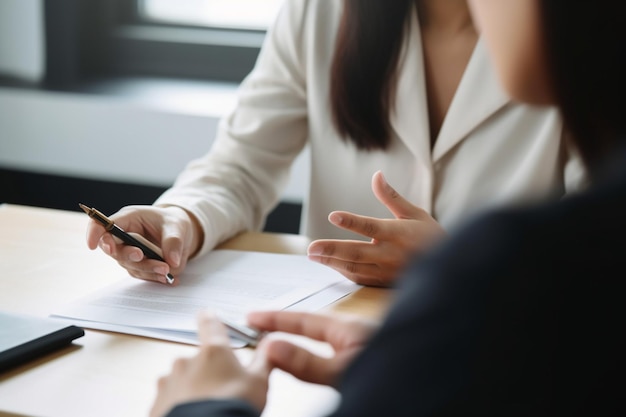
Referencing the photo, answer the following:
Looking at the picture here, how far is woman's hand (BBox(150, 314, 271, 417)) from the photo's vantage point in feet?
2.26

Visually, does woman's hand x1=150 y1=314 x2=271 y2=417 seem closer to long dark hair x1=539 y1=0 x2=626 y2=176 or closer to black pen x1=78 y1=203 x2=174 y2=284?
long dark hair x1=539 y1=0 x2=626 y2=176

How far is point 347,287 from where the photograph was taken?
1.20 meters

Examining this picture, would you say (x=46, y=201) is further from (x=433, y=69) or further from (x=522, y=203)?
(x=522, y=203)

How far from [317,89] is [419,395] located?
1.22 metres

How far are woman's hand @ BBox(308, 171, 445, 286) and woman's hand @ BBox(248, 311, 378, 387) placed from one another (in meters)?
0.40

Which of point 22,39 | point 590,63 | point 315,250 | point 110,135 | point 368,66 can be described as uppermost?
point 590,63

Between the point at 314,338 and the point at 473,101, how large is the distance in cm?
80

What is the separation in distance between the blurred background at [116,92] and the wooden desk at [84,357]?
97cm

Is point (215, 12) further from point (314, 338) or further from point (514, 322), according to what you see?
point (514, 322)

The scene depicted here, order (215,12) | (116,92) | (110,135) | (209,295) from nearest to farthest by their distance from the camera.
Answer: (209,295) → (110,135) → (116,92) → (215,12)

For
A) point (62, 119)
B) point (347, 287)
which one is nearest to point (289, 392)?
point (347, 287)

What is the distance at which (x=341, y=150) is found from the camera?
1.62 m

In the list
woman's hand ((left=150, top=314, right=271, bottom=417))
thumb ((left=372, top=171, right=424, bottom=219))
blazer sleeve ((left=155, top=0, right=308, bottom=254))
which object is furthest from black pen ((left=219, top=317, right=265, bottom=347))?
blazer sleeve ((left=155, top=0, right=308, bottom=254))

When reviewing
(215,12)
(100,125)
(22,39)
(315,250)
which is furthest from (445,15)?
(22,39)
